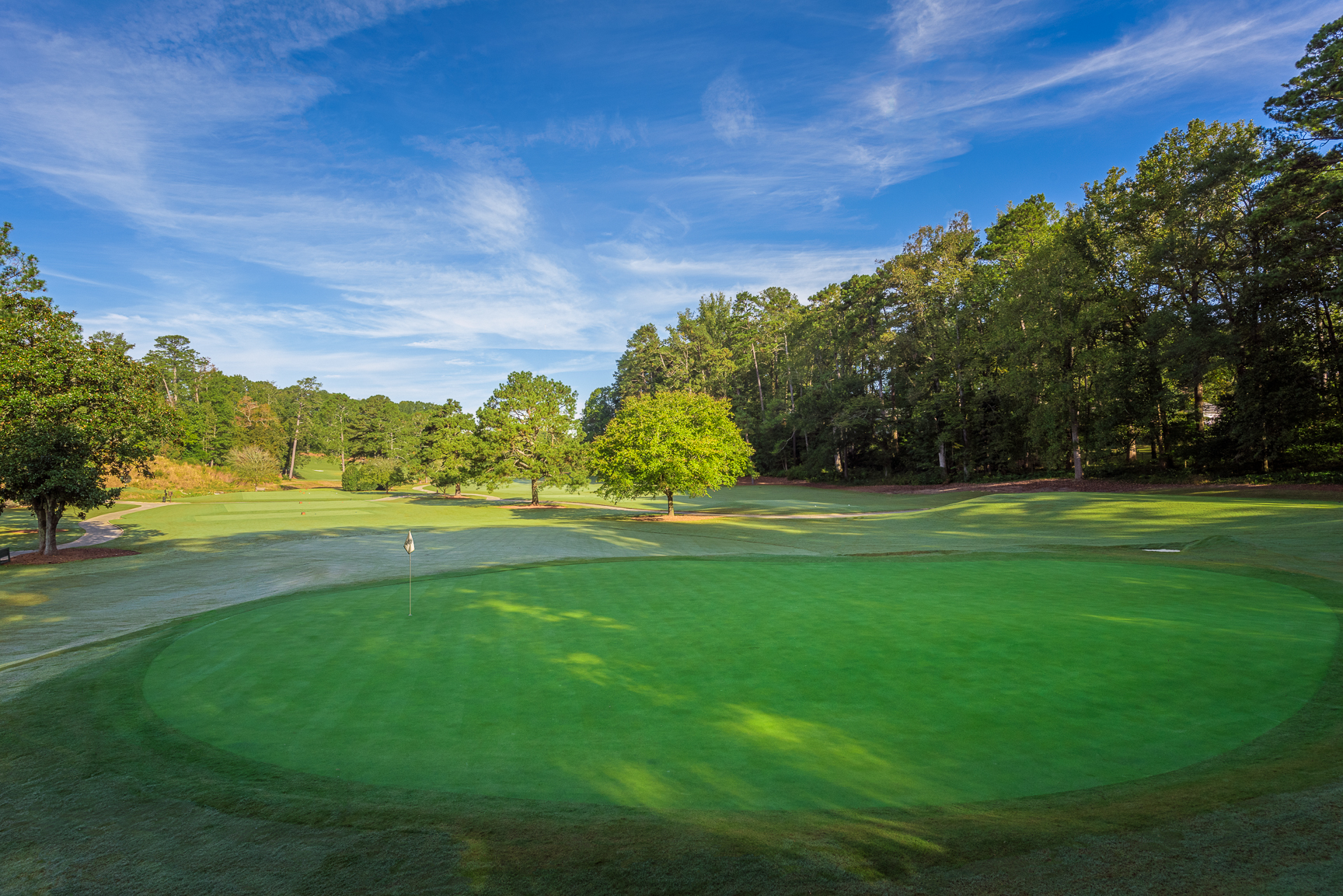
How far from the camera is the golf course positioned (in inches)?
141

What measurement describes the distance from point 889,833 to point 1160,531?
22109 mm

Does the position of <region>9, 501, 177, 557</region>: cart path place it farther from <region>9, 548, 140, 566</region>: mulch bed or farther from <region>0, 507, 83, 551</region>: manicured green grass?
<region>9, 548, 140, 566</region>: mulch bed

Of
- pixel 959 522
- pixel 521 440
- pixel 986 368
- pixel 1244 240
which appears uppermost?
pixel 1244 240

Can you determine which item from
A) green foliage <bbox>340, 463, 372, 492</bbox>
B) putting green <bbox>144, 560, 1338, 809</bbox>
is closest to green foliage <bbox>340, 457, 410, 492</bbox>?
green foliage <bbox>340, 463, 372, 492</bbox>

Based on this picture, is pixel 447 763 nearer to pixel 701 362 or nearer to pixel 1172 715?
pixel 1172 715

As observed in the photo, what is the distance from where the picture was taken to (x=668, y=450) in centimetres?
3175

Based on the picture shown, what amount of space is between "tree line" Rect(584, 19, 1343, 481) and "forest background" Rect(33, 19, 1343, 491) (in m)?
0.12

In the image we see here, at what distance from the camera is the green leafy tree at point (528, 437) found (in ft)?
138

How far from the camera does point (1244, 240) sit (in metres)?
30.9

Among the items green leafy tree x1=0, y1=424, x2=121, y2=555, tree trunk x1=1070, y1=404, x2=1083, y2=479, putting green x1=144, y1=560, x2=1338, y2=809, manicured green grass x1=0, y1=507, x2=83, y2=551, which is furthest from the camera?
tree trunk x1=1070, y1=404, x2=1083, y2=479

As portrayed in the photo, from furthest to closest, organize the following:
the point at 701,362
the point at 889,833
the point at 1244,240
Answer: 1. the point at 701,362
2. the point at 1244,240
3. the point at 889,833

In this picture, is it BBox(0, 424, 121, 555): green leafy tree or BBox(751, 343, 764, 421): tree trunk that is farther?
BBox(751, 343, 764, 421): tree trunk

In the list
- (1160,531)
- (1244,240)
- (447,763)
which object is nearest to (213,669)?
(447,763)

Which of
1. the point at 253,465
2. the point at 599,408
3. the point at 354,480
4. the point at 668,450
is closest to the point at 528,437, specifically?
the point at 668,450
